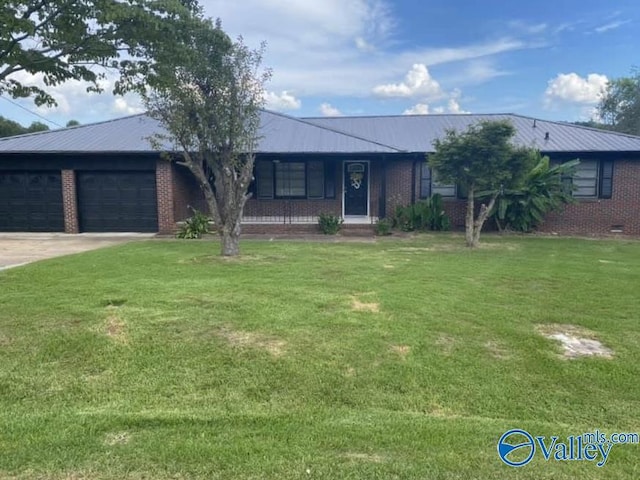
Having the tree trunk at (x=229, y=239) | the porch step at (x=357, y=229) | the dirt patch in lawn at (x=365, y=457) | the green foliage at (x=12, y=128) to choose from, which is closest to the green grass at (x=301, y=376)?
the dirt patch in lawn at (x=365, y=457)

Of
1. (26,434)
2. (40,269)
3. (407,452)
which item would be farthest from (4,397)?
(40,269)

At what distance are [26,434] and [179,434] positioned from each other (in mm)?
953

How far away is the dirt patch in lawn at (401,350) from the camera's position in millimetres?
4266

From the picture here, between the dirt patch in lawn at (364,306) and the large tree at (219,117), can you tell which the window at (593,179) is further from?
the dirt patch in lawn at (364,306)

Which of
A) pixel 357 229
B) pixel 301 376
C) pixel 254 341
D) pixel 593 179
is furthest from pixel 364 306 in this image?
pixel 593 179

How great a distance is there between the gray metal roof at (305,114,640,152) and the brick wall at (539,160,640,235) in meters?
0.93

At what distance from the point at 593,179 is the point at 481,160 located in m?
6.65

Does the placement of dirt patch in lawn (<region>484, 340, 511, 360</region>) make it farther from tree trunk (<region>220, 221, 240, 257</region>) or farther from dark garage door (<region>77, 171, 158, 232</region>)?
dark garage door (<region>77, 171, 158, 232</region>)

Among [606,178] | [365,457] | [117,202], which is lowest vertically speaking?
[365,457]

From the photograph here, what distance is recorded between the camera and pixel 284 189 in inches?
669

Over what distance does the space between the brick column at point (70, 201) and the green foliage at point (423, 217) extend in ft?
34.2

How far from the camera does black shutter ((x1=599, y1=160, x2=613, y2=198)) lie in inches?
618

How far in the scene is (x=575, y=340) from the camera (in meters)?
4.73

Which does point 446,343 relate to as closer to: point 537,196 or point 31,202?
point 537,196
